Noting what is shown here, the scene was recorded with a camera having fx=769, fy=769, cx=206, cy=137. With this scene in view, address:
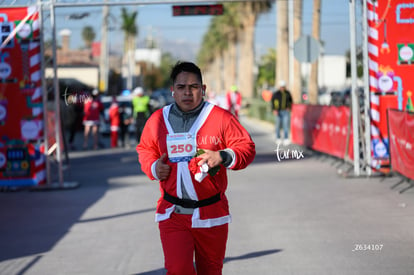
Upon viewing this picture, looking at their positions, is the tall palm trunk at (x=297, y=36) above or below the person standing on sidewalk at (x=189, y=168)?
above

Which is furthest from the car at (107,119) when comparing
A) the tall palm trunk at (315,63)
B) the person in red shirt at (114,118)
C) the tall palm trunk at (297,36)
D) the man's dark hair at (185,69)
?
the man's dark hair at (185,69)

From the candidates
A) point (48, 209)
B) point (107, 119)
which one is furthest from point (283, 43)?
point (48, 209)

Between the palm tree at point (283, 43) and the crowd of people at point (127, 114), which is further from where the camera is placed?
the palm tree at point (283, 43)

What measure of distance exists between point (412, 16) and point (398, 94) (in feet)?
4.66

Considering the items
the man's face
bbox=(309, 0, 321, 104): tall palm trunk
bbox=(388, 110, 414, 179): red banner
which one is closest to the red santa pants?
the man's face

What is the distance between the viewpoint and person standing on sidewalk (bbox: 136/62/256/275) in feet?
15.8

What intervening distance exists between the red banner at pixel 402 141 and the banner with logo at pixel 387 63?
761 millimetres

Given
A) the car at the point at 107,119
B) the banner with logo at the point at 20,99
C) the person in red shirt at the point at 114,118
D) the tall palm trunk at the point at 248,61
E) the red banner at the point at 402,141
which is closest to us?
the red banner at the point at 402,141

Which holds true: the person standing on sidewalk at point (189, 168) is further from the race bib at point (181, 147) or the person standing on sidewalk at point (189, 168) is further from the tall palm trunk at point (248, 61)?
the tall palm trunk at point (248, 61)

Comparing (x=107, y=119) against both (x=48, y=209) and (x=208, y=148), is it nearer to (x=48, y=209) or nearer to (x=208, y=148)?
(x=48, y=209)

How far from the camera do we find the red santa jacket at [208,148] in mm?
4848

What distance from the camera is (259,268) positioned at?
730 cm

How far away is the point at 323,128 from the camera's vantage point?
730 inches

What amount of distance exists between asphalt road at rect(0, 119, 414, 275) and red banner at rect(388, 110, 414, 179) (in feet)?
1.25
